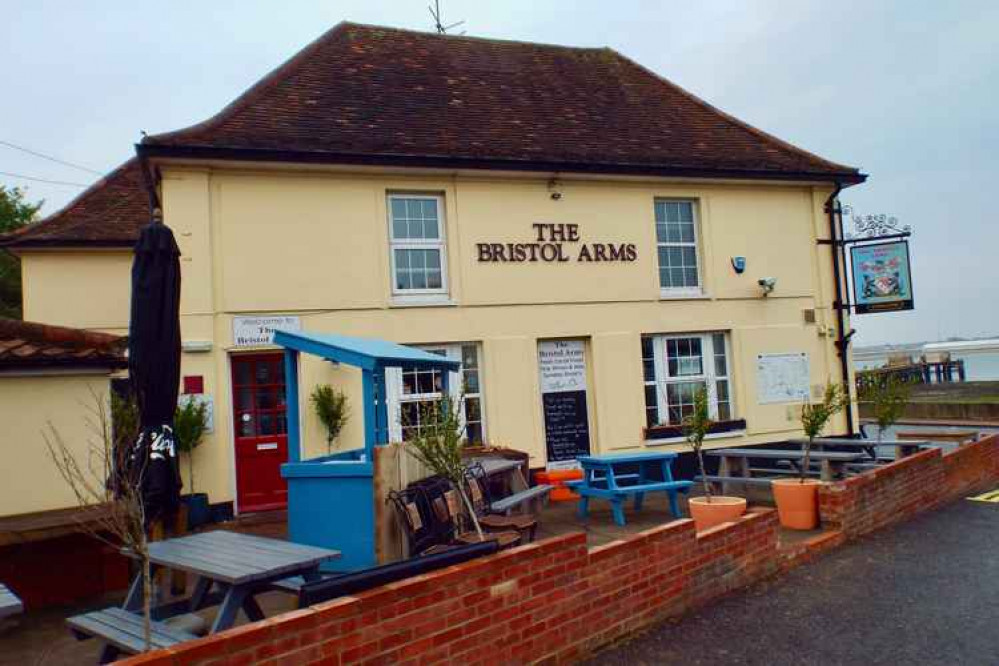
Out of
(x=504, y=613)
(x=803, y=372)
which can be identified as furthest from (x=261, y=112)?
(x=803, y=372)

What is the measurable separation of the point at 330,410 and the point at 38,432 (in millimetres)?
3711

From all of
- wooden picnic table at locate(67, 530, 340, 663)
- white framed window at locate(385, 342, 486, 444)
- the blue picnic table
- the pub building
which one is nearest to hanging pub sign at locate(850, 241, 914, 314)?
the pub building

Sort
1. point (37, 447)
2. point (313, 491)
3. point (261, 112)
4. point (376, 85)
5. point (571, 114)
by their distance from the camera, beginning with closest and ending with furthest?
point (313, 491)
point (37, 447)
point (261, 112)
point (376, 85)
point (571, 114)

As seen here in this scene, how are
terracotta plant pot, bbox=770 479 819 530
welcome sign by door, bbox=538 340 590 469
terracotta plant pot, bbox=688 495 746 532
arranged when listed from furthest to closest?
welcome sign by door, bbox=538 340 590 469 → terracotta plant pot, bbox=770 479 819 530 → terracotta plant pot, bbox=688 495 746 532

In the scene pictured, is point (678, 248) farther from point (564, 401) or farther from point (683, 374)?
point (564, 401)

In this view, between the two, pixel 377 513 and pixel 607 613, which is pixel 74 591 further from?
pixel 607 613

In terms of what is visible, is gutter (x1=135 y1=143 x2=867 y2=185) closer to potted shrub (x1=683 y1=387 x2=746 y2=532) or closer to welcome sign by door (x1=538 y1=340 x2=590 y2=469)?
welcome sign by door (x1=538 y1=340 x2=590 y2=469)

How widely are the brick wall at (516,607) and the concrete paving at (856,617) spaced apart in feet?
0.70

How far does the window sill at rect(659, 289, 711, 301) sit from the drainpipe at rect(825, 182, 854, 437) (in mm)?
2805

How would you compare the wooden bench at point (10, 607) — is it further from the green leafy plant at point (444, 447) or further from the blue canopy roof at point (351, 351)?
the blue canopy roof at point (351, 351)

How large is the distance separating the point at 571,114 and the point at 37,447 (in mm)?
9903

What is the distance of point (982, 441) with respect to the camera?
10.7 meters

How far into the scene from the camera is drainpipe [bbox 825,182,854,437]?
13.0 metres

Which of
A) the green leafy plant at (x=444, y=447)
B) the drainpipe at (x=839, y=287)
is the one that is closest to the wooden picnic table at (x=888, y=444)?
the drainpipe at (x=839, y=287)
